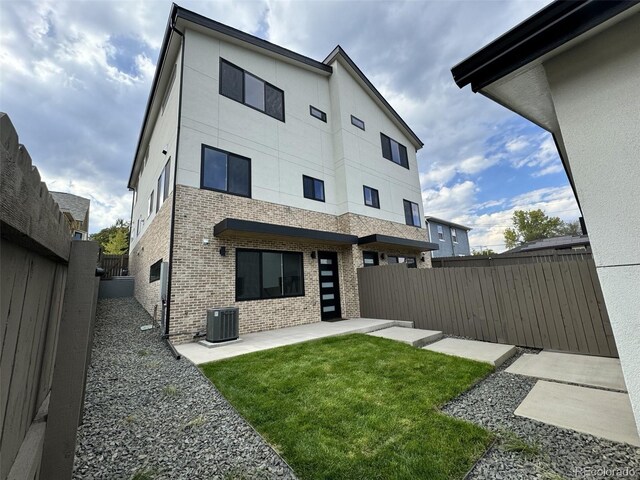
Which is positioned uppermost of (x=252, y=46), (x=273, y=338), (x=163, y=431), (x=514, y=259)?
A: (x=252, y=46)

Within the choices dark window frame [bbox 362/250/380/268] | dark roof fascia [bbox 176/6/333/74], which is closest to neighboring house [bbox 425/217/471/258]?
dark window frame [bbox 362/250/380/268]

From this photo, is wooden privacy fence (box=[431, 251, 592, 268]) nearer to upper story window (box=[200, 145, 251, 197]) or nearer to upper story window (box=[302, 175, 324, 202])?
upper story window (box=[302, 175, 324, 202])

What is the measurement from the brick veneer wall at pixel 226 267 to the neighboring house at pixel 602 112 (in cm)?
709

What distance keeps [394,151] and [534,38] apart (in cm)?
1310

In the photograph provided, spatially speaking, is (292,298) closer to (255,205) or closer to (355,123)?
(255,205)

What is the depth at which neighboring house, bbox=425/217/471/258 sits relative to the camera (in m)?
24.3

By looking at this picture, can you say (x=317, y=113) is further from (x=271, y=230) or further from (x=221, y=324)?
(x=221, y=324)

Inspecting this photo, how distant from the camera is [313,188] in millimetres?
10828

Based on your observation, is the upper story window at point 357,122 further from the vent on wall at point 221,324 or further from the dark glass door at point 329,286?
the vent on wall at point 221,324

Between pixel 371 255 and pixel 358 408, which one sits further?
pixel 371 255

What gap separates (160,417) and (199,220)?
5.27 metres

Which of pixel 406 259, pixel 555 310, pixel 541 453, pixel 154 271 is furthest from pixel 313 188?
pixel 541 453

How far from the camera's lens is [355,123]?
41.7 ft

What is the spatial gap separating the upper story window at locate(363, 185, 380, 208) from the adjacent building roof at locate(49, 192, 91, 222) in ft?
63.6
